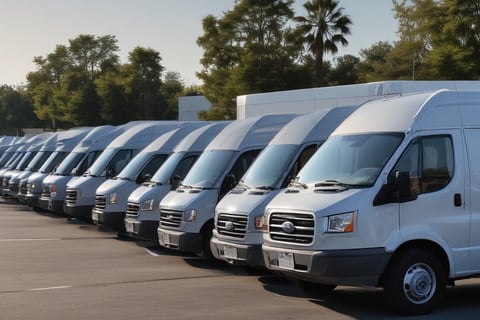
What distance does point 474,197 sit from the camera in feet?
30.3

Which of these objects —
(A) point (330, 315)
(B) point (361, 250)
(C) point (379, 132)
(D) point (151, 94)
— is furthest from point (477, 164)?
(D) point (151, 94)

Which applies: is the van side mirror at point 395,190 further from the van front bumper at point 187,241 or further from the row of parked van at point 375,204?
the van front bumper at point 187,241

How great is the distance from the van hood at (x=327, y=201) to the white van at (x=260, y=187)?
1.65m

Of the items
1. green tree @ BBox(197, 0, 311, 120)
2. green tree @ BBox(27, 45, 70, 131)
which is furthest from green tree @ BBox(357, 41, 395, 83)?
green tree @ BBox(27, 45, 70, 131)

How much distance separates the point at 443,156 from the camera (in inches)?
363

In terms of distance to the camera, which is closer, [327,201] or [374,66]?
[327,201]

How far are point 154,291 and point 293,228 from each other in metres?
2.63

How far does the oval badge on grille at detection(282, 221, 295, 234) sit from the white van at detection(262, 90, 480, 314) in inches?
0.5

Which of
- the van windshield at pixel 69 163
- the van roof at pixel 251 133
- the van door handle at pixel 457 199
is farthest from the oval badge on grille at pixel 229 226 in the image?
the van windshield at pixel 69 163

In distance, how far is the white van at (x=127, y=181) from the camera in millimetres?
17172

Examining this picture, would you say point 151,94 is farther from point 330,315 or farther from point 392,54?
point 330,315

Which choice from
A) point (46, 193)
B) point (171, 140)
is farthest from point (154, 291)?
point (46, 193)

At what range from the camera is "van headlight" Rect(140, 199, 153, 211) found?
15.0 metres

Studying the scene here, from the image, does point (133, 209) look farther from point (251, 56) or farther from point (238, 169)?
point (251, 56)
